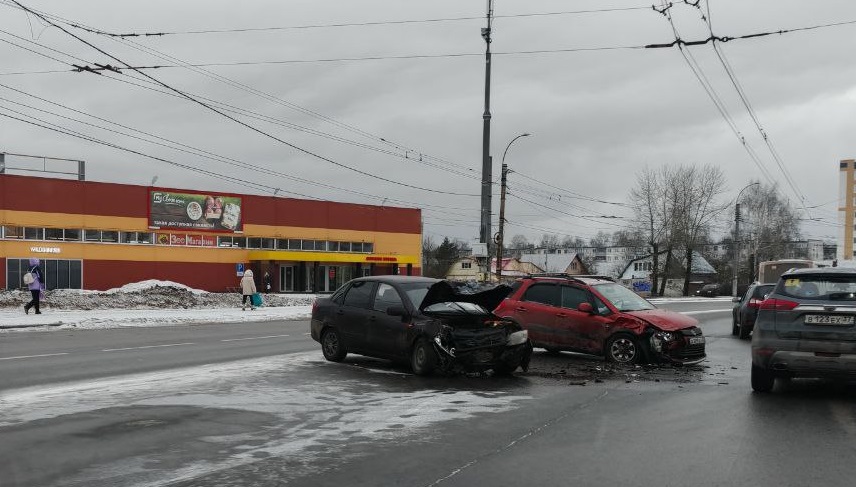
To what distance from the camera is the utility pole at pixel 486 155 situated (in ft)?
93.2

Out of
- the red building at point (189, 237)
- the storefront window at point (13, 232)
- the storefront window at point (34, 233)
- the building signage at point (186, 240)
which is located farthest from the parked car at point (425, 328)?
the building signage at point (186, 240)

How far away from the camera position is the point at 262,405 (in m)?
8.56

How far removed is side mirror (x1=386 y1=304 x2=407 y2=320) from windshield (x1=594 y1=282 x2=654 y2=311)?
12.4ft

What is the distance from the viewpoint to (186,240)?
52.8 metres

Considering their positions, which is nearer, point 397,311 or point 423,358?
point 423,358

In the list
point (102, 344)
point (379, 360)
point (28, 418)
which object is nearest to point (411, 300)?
point (379, 360)

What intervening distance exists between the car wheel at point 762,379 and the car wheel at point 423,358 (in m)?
4.24

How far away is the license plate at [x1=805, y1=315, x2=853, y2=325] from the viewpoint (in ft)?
28.1

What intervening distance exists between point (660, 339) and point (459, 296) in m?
3.40

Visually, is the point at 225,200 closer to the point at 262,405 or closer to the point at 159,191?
the point at 159,191

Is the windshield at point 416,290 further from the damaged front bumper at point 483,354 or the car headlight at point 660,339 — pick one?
the car headlight at point 660,339

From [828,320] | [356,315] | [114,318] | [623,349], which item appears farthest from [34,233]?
[828,320]

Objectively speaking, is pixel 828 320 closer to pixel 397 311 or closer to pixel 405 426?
pixel 405 426

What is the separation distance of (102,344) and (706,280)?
106 m
